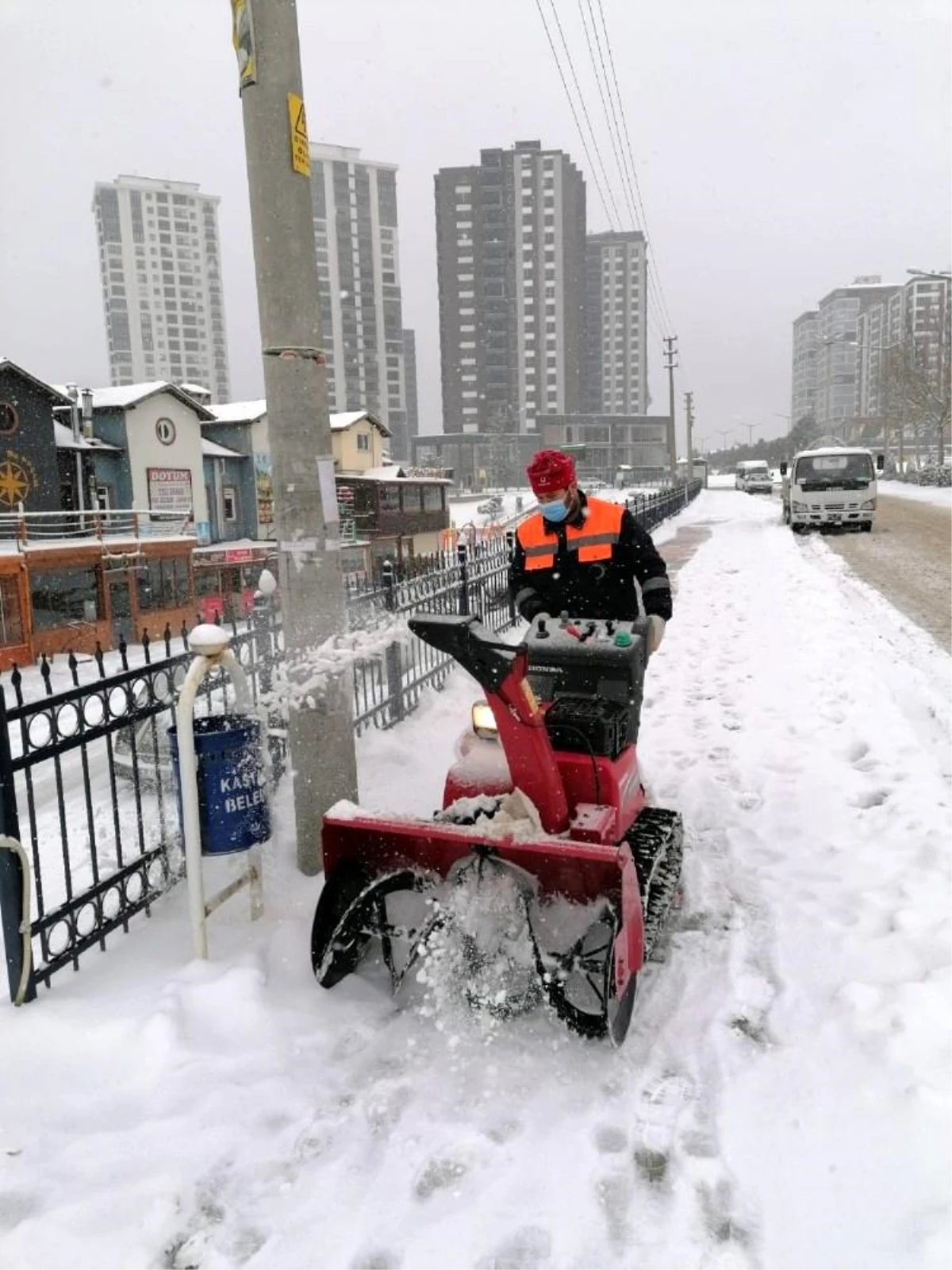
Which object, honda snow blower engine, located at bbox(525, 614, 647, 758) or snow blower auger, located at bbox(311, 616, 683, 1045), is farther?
honda snow blower engine, located at bbox(525, 614, 647, 758)

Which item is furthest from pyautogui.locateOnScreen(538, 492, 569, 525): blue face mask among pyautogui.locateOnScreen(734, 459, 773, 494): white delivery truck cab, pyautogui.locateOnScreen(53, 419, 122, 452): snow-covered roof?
pyautogui.locateOnScreen(734, 459, 773, 494): white delivery truck cab

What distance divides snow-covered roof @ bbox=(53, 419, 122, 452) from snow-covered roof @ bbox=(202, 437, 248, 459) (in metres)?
5.38

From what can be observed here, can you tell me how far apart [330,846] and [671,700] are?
15.8ft

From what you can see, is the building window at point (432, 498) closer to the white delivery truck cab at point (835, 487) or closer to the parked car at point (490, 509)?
the parked car at point (490, 509)

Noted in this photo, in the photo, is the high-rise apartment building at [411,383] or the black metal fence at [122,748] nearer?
the black metal fence at [122,748]

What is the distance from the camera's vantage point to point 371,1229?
2.24 m

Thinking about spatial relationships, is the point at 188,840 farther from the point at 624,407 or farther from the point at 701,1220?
the point at 624,407

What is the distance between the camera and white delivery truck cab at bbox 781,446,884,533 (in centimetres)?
2039

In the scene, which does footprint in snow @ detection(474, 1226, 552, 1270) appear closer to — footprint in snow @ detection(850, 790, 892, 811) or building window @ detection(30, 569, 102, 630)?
footprint in snow @ detection(850, 790, 892, 811)

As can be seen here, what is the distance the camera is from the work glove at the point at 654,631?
3822 mm

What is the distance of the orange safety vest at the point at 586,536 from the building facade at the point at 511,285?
123 meters

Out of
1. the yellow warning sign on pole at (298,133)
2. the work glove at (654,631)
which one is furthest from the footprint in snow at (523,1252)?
the yellow warning sign on pole at (298,133)

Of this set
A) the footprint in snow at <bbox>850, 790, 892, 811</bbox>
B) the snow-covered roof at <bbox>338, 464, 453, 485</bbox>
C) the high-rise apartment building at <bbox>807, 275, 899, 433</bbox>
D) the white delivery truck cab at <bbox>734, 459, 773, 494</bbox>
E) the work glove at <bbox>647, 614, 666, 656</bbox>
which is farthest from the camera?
the high-rise apartment building at <bbox>807, 275, 899, 433</bbox>

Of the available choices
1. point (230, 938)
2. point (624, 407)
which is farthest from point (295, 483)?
point (624, 407)
